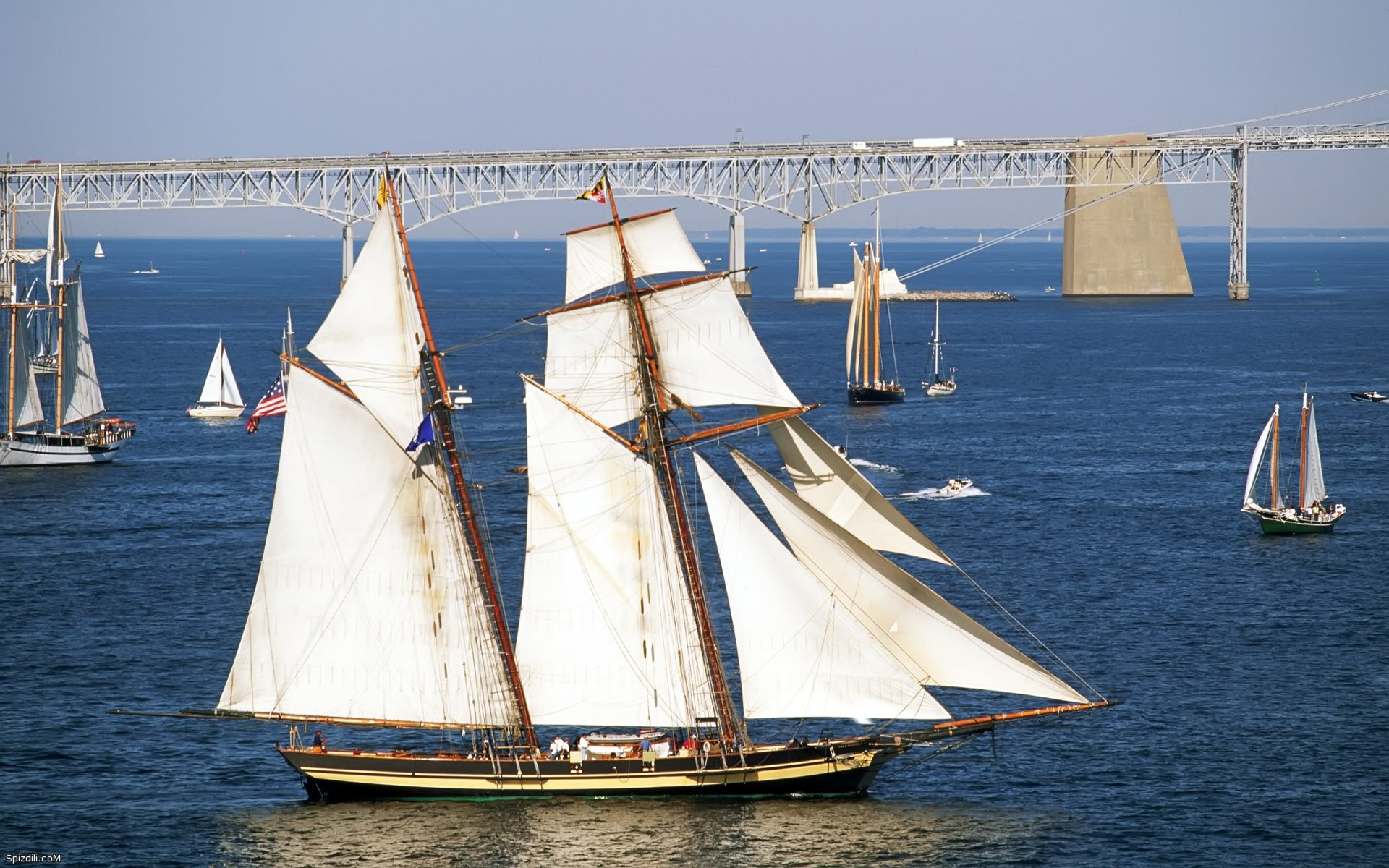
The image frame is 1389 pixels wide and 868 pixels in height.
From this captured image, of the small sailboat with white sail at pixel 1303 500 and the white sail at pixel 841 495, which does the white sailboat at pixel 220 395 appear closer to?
the small sailboat with white sail at pixel 1303 500

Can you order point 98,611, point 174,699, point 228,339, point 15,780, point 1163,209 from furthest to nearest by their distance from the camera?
point 1163,209, point 228,339, point 98,611, point 174,699, point 15,780

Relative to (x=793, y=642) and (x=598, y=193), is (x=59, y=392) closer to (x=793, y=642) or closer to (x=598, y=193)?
(x=598, y=193)

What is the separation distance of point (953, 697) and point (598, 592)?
10.8m

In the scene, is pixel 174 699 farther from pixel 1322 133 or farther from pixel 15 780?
pixel 1322 133

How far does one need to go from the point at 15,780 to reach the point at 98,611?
14321 mm

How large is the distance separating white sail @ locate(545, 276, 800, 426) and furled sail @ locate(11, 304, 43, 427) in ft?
161

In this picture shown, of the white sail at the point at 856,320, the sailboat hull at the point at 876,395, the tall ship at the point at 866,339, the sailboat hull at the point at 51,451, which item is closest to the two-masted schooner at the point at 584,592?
the sailboat hull at the point at 51,451

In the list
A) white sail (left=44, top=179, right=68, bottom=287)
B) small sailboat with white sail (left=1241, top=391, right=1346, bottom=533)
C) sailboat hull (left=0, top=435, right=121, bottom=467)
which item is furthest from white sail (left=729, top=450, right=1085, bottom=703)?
white sail (left=44, top=179, right=68, bottom=287)

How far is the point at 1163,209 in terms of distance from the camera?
181 m

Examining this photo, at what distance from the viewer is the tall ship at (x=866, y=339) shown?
97.6m

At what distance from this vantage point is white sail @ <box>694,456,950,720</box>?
3403 centimetres

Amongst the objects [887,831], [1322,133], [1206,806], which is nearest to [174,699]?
[887,831]

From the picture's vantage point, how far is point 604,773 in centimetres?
3409

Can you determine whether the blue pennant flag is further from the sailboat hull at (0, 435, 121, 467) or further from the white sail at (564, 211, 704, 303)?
the sailboat hull at (0, 435, 121, 467)
